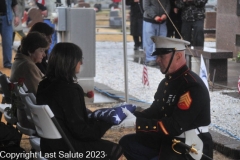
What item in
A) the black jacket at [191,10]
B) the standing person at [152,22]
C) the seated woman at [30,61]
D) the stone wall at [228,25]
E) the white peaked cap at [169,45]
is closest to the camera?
the white peaked cap at [169,45]

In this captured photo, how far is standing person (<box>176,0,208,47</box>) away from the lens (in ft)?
40.2

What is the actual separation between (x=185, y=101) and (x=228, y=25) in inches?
402

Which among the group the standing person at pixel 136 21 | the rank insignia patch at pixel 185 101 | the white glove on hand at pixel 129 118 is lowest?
the standing person at pixel 136 21

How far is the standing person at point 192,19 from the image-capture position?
12242 millimetres

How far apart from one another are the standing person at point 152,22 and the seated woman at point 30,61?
709cm

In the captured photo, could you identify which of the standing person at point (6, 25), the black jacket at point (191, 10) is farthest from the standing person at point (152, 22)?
the standing person at point (6, 25)

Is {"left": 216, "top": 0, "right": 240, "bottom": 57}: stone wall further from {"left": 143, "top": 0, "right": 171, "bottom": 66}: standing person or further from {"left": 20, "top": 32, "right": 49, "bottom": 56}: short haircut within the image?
{"left": 20, "top": 32, "right": 49, "bottom": 56}: short haircut

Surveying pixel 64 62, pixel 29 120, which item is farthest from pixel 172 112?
pixel 29 120

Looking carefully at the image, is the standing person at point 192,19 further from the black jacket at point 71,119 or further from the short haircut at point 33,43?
the black jacket at point 71,119

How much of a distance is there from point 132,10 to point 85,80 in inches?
331

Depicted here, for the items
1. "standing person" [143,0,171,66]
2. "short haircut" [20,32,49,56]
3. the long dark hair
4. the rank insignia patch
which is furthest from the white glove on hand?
"standing person" [143,0,171,66]

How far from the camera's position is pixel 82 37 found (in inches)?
363

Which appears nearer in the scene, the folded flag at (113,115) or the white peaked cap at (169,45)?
the folded flag at (113,115)

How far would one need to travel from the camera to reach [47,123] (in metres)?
4.36
